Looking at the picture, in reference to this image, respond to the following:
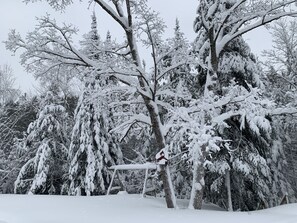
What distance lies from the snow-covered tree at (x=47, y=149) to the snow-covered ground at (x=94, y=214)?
39.4ft

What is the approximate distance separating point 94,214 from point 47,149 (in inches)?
545

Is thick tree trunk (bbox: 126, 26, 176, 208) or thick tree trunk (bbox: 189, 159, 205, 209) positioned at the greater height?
thick tree trunk (bbox: 126, 26, 176, 208)

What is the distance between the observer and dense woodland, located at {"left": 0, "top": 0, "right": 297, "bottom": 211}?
360 inches

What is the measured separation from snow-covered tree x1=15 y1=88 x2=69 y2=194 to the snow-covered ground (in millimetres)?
12023

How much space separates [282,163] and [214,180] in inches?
384

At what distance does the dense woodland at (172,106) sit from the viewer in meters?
9.13

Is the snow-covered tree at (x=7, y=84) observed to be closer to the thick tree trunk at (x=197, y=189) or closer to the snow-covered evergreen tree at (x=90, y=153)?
the snow-covered evergreen tree at (x=90, y=153)

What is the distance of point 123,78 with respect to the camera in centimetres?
998

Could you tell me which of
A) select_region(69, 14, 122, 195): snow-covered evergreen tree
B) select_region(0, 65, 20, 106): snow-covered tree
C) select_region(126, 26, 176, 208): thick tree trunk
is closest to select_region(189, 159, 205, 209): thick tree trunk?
select_region(126, 26, 176, 208): thick tree trunk

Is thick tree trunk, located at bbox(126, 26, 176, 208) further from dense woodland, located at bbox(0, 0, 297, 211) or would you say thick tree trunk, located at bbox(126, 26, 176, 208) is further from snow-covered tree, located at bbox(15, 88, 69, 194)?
snow-covered tree, located at bbox(15, 88, 69, 194)

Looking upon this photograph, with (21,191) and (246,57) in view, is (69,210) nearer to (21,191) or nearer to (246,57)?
(246,57)

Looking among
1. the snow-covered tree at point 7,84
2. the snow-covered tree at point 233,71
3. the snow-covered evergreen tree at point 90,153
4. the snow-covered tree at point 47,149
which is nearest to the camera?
the snow-covered tree at point 233,71

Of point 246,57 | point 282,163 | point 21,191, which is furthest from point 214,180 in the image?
point 21,191

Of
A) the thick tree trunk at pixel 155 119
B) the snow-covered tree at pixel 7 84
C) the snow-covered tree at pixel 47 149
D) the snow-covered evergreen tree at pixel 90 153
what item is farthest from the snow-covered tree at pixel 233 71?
the snow-covered tree at pixel 7 84
